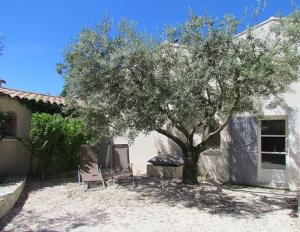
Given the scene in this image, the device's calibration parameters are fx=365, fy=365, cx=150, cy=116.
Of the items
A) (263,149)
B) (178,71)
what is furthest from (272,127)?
Answer: (178,71)

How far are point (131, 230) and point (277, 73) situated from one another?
5.29 m

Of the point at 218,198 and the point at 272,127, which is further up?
the point at 272,127

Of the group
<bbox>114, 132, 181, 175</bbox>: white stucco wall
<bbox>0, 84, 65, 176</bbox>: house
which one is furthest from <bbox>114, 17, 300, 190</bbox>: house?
<bbox>0, 84, 65, 176</bbox>: house

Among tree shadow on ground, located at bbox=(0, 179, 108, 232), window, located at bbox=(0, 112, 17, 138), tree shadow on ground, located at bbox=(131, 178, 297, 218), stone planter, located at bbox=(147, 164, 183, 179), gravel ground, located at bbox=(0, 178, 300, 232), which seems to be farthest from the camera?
stone planter, located at bbox=(147, 164, 183, 179)

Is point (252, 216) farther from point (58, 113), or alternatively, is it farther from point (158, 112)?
point (58, 113)

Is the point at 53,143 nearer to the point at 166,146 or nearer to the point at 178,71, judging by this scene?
the point at 166,146

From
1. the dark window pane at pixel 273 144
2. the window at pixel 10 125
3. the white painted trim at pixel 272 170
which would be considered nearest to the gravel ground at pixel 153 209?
the white painted trim at pixel 272 170

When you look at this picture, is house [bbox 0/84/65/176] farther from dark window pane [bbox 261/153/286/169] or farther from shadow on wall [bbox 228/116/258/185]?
dark window pane [bbox 261/153/286/169]

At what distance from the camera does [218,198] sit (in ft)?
38.1

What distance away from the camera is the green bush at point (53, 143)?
14282 millimetres

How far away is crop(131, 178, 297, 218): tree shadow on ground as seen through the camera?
10234 mm

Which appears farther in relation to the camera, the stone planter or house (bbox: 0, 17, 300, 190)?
the stone planter

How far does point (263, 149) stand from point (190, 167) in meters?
3.18

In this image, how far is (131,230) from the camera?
8.16 meters
